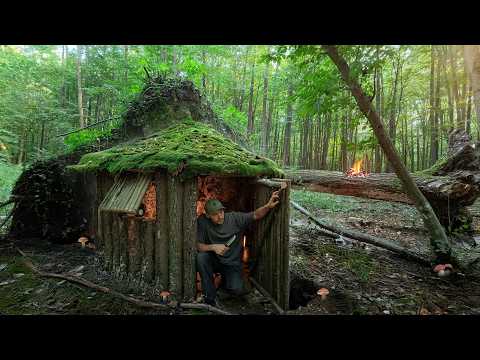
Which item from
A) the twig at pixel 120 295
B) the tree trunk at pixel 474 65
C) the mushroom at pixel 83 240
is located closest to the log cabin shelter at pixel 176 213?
the twig at pixel 120 295

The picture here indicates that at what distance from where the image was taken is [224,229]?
4.16 meters

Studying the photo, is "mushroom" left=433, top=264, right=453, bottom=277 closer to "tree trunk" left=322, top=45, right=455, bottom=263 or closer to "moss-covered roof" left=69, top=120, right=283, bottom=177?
"tree trunk" left=322, top=45, right=455, bottom=263

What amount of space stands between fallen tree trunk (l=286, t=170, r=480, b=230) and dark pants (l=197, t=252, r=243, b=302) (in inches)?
160

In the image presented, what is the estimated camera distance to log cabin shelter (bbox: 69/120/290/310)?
390 cm

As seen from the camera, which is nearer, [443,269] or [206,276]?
[206,276]

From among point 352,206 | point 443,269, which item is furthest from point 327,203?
point 443,269

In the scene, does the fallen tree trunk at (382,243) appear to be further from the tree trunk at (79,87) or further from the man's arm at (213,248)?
the tree trunk at (79,87)

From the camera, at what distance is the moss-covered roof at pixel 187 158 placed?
3.87m

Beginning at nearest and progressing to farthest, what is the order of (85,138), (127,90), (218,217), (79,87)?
1. (218,217)
2. (85,138)
3. (127,90)
4. (79,87)

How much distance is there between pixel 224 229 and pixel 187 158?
132cm

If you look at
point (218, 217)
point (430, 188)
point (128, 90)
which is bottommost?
point (218, 217)

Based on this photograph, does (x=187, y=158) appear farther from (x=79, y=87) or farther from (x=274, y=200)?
(x=79, y=87)

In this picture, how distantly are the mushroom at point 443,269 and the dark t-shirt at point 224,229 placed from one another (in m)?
3.72

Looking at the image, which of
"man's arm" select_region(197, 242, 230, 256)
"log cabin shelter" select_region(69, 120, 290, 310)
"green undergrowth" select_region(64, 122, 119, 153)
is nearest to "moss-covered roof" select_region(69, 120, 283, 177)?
"log cabin shelter" select_region(69, 120, 290, 310)
